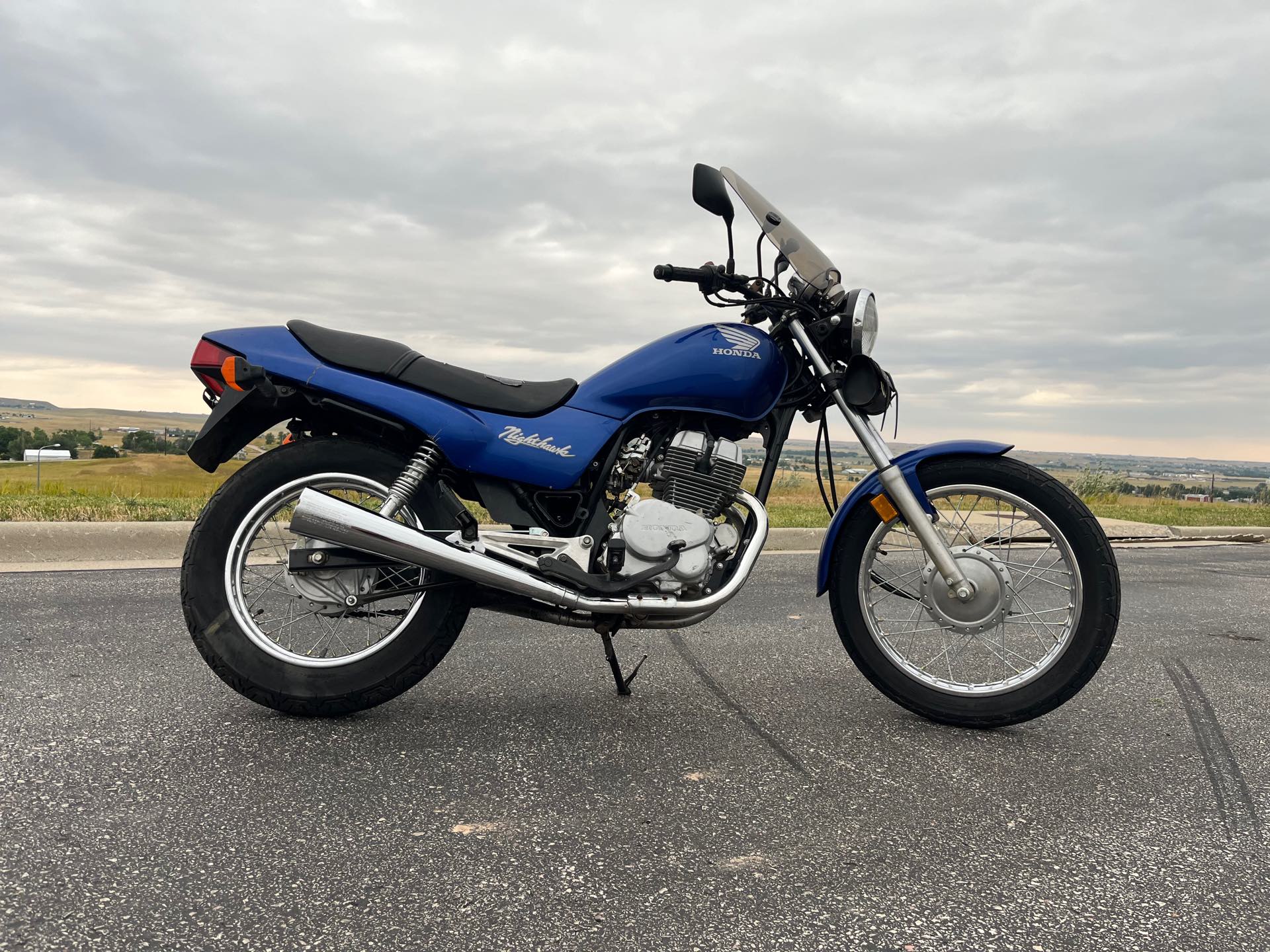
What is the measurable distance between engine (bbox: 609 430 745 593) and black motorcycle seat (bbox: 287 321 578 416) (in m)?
0.36

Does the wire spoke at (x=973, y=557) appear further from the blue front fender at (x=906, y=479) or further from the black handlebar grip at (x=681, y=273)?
the black handlebar grip at (x=681, y=273)

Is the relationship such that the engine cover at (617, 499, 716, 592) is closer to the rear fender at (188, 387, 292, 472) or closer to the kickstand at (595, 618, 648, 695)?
the kickstand at (595, 618, 648, 695)

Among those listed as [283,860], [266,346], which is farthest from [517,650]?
[283,860]

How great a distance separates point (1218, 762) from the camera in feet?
8.96

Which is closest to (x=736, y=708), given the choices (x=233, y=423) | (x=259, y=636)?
(x=259, y=636)

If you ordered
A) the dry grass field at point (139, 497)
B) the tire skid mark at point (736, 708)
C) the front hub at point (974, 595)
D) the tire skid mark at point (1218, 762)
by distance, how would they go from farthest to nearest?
the dry grass field at point (139, 497)
the front hub at point (974, 595)
the tire skid mark at point (736, 708)
the tire skid mark at point (1218, 762)

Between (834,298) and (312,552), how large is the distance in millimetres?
2037

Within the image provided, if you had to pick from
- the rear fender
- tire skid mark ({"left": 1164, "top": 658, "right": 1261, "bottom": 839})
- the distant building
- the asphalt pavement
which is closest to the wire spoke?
the asphalt pavement

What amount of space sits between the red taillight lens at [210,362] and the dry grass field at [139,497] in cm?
222

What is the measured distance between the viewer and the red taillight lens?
2967 millimetres

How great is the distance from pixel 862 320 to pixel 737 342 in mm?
494

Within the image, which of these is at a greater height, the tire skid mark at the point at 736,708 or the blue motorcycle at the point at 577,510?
the blue motorcycle at the point at 577,510

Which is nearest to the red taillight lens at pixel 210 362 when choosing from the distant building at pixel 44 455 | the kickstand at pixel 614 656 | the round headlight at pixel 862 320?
the kickstand at pixel 614 656

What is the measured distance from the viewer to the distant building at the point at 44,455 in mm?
7527
